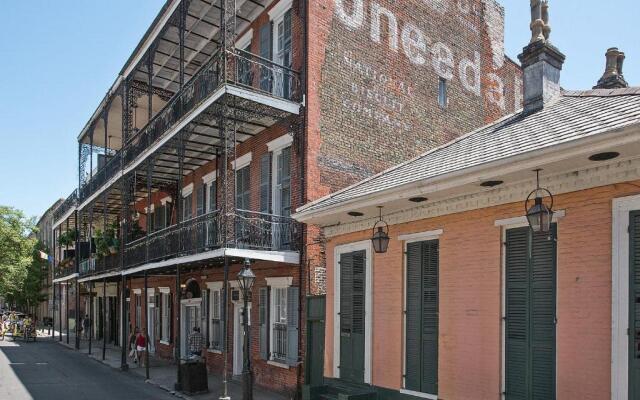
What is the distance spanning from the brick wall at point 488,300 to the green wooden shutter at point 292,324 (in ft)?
9.94

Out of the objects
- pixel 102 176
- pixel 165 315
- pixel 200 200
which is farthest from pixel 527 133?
pixel 102 176

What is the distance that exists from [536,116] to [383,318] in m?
4.40

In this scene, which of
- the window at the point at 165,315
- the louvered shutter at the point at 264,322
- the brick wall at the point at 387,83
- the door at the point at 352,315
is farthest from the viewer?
the window at the point at 165,315

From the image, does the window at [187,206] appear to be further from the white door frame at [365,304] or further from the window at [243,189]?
the white door frame at [365,304]

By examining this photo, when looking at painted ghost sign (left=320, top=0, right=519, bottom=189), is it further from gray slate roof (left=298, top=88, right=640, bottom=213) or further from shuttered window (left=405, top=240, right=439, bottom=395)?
shuttered window (left=405, top=240, right=439, bottom=395)

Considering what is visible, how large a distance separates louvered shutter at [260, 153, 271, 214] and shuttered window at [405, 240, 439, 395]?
234 inches

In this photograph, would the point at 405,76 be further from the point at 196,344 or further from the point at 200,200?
the point at 196,344

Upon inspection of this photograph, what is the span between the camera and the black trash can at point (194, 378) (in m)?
14.7

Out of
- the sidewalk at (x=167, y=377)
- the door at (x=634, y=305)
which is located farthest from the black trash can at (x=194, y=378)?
the door at (x=634, y=305)

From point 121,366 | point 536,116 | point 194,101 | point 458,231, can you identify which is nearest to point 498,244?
point 458,231

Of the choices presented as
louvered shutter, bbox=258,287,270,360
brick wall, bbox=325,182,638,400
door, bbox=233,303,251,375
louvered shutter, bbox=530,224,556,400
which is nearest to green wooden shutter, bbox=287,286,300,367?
louvered shutter, bbox=258,287,270,360

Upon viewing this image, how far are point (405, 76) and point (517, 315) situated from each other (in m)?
9.90

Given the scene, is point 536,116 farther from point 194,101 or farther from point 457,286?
point 194,101

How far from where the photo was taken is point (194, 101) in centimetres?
1462
